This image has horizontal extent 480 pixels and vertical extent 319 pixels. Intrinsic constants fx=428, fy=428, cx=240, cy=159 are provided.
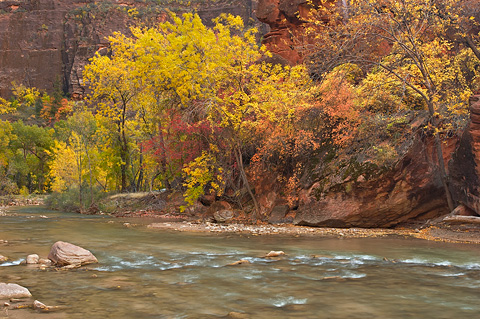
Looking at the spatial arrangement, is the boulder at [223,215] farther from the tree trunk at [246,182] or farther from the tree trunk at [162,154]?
the tree trunk at [162,154]

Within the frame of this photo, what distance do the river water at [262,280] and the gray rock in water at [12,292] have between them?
0.94 ft

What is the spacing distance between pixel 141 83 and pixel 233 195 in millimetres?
9844

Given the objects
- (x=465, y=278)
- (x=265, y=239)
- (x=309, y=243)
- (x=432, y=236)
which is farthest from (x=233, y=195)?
(x=465, y=278)

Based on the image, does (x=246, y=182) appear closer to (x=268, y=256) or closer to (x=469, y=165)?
(x=268, y=256)

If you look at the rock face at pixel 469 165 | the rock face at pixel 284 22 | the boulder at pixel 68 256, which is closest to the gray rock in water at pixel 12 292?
the boulder at pixel 68 256

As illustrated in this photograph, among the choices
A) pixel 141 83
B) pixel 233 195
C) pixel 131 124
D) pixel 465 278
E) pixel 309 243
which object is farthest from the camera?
pixel 131 124

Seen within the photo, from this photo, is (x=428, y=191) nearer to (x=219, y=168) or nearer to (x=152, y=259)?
(x=219, y=168)

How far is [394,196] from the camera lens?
1669cm

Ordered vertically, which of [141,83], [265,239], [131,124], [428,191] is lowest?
[265,239]

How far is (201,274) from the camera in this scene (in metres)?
9.24

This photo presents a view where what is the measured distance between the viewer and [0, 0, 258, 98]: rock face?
4707 inches

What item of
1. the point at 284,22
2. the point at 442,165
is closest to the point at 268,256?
the point at 442,165

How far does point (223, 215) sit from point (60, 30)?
12358 centimetres

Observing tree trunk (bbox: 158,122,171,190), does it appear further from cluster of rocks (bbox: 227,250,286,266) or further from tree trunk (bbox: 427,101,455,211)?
cluster of rocks (bbox: 227,250,286,266)
